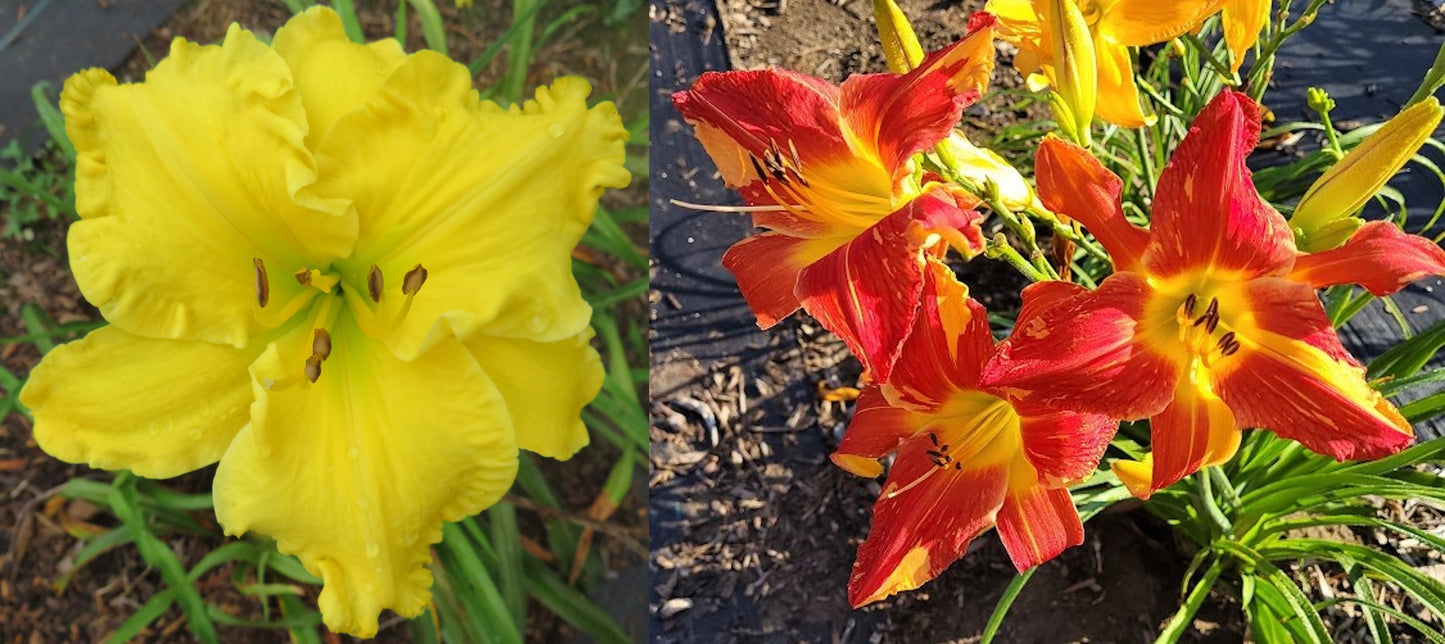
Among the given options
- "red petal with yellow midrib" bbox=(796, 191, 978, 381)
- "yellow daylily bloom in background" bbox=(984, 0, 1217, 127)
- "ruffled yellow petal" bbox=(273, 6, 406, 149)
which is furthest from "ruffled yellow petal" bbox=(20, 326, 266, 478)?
"yellow daylily bloom in background" bbox=(984, 0, 1217, 127)

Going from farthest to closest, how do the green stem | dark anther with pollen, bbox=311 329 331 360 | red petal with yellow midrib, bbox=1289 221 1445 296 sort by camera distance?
1. the green stem
2. dark anther with pollen, bbox=311 329 331 360
3. red petal with yellow midrib, bbox=1289 221 1445 296

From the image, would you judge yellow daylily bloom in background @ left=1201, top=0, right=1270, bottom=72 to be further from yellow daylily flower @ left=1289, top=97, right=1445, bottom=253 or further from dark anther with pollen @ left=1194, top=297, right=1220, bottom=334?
dark anther with pollen @ left=1194, top=297, right=1220, bottom=334

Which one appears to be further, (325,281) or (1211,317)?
(325,281)

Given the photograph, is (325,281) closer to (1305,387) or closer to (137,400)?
(137,400)

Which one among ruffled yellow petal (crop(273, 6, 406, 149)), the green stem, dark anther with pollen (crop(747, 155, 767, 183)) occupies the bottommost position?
the green stem

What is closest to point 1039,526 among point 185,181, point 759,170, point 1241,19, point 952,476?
point 952,476

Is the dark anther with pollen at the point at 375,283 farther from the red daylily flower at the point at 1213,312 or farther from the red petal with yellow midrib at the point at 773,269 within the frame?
the red daylily flower at the point at 1213,312
